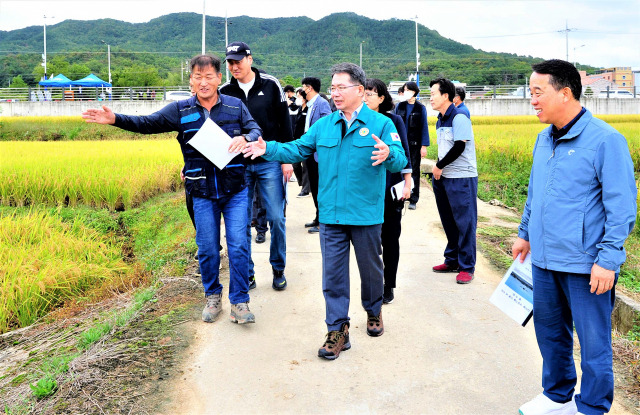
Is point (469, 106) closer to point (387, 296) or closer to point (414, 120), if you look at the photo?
point (414, 120)

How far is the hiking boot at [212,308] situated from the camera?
14.0ft

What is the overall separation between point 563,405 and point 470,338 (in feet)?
3.68

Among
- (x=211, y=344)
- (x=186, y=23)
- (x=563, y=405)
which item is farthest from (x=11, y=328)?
(x=186, y=23)

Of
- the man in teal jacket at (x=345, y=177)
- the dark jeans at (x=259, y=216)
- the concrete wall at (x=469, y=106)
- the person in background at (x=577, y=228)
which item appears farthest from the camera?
the concrete wall at (x=469, y=106)

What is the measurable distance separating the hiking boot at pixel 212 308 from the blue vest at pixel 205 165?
2.66 ft

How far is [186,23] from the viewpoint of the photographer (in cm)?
13938

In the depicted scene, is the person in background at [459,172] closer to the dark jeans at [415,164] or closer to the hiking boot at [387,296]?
the hiking boot at [387,296]

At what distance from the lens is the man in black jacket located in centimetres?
484

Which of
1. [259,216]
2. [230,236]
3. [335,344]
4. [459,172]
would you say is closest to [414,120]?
[259,216]

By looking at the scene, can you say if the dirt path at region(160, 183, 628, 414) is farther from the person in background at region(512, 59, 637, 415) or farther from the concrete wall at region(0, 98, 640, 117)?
the concrete wall at region(0, 98, 640, 117)

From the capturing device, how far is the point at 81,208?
9.20 metres

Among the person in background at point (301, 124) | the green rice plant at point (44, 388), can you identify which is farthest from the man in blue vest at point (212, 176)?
the person in background at point (301, 124)

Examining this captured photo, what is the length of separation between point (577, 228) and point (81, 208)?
8.29 meters

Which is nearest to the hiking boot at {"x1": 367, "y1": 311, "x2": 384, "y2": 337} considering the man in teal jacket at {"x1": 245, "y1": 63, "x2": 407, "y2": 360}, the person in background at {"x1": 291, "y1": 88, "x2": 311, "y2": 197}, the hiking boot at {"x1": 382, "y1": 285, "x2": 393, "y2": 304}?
the man in teal jacket at {"x1": 245, "y1": 63, "x2": 407, "y2": 360}
